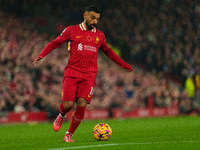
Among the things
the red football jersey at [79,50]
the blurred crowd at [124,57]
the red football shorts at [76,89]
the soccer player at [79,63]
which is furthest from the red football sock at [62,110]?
the blurred crowd at [124,57]

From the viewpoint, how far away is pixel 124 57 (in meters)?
23.7

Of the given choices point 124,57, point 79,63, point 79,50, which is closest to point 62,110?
point 79,63

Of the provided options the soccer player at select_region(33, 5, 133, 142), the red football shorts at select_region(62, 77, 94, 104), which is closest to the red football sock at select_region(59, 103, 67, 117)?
the soccer player at select_region(33, 5, 133, 142)

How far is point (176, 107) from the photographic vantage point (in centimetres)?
2202

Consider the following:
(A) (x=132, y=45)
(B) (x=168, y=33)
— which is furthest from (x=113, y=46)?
(B) (x=168, y=33)

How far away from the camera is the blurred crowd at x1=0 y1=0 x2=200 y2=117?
17.6m

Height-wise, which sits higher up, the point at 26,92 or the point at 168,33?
the point at 168,33

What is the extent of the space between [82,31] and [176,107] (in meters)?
15.4

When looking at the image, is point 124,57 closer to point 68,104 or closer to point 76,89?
point 76,89

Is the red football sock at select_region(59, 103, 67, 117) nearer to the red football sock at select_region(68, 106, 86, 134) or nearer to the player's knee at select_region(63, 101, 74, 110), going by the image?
the player's knee at select_region(63, 101, 74, 110)

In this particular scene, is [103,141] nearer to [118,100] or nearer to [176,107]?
[118,100]

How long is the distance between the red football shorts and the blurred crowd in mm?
9680

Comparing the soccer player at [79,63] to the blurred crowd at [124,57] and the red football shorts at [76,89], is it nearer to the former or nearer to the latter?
the red football shorts at [76,89]

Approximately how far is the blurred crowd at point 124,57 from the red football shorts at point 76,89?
9680mm
